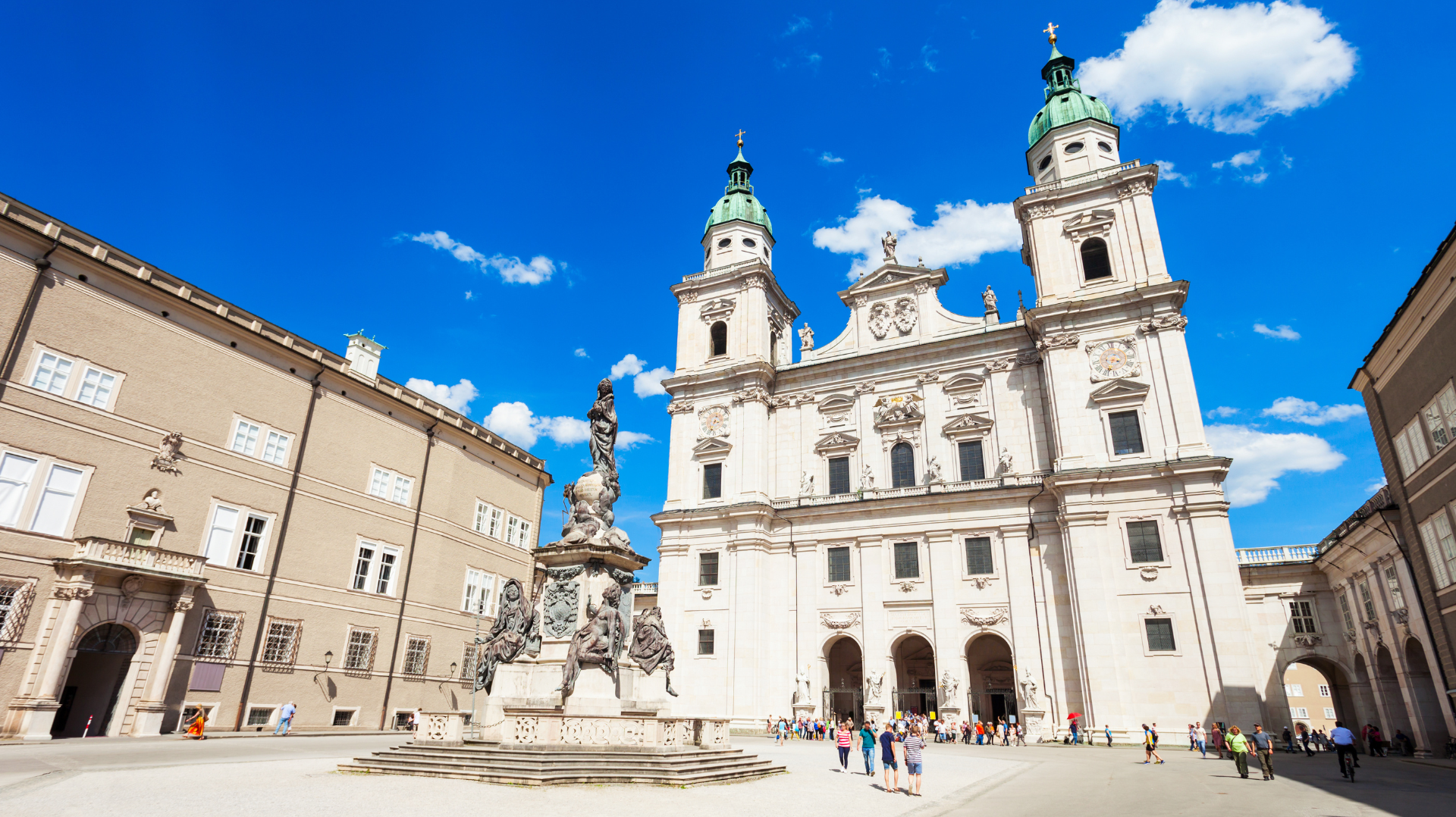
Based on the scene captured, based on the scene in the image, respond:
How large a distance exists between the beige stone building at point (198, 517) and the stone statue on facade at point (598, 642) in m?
16.7

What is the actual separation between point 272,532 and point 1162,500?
35118 mm

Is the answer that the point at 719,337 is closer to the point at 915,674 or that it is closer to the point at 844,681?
the point at 844,681

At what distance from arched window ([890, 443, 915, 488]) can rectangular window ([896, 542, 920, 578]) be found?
3.24m

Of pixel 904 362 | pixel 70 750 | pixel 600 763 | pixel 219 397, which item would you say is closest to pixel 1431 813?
pixel 600 763

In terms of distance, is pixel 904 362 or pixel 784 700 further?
pixel 904 362

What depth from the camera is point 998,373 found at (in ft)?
127

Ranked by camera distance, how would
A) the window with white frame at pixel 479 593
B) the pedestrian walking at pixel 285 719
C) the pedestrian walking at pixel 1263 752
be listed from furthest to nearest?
the window with white frame at pixel 479 593, the pedestrian walking at pixel 285 719, the pedestrian walking at pixel 1263 752

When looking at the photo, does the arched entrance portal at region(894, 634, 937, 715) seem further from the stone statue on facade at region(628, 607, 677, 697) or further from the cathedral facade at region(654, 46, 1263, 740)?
the stone statue on facade at region(628, 607, 677, 697)

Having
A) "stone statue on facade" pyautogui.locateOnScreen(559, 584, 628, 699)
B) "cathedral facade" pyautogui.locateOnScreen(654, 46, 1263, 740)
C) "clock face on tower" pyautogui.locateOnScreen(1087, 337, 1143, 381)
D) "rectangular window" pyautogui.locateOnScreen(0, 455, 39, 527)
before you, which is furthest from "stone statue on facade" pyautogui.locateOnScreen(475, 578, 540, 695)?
"clock face on tower" pyautogui.locateOnScreen(1087, 337, 1143, 381)

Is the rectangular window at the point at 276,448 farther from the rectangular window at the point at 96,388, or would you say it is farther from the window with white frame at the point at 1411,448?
the window with white frame at the point at 1411,448

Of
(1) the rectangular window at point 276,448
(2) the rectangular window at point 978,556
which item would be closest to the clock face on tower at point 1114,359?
(2) the rectangular window at point 978,556

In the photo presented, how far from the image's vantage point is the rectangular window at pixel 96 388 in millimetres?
23109

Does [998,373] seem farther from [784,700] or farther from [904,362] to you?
[784,700]

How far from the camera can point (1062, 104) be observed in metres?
42.3
